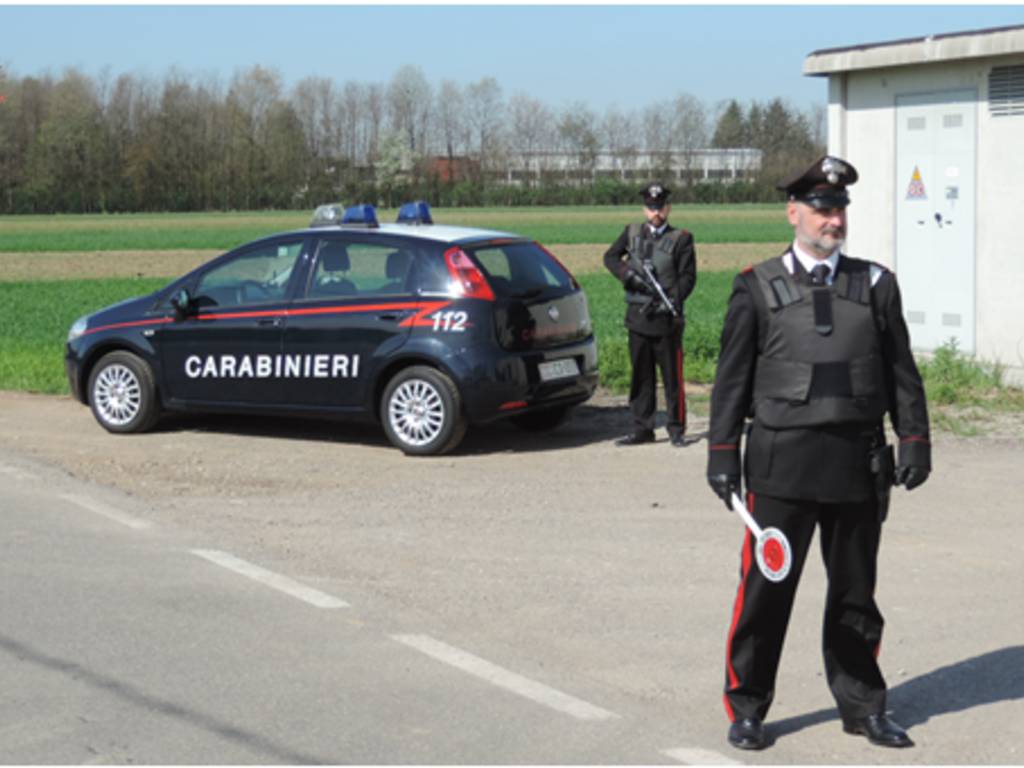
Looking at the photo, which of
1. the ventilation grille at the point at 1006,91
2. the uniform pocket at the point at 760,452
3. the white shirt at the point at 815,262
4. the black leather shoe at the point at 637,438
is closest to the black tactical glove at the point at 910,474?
the uniform pocket at the point at 760,452

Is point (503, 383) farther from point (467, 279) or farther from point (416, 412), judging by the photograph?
point (467, 279)

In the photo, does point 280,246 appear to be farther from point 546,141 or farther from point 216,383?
point 546,141

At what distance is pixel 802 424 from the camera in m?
5.05

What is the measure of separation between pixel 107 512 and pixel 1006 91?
347 inches

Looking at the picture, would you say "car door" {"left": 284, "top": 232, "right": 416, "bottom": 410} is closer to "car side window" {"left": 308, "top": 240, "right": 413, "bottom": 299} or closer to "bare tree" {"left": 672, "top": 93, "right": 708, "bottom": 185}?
"car side window" {"left": 308, "top": 240, "right": 413, "bottom": 299}

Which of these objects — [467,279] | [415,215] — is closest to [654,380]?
[467,279]

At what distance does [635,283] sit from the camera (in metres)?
11.7

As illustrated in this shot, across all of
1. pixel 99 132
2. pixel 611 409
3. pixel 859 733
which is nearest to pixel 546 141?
pixel 99 132

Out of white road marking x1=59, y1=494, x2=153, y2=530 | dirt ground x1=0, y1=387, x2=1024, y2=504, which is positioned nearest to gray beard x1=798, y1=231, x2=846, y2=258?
dirt ground x1=0, y1=387, x2=1024, y2=504

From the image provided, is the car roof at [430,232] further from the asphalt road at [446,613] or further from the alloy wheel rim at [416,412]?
the asphalt road at [446,613]

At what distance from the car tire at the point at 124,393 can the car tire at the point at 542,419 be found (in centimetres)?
289

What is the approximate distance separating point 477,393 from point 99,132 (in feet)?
391

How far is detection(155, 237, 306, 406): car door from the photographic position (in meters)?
12.0

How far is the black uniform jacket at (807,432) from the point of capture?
5.06 m
